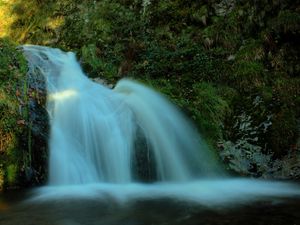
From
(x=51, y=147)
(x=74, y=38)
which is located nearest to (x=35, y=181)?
(x=51, y=147)

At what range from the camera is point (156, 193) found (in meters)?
7.03

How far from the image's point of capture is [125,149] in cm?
812

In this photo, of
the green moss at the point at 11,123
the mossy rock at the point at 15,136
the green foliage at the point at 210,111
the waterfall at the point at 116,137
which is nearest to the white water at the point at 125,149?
the waterfall at the point at 116,137

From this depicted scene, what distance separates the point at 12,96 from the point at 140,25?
4.90 metres

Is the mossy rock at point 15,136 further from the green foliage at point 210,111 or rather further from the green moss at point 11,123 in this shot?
the green foliage at point 210,111

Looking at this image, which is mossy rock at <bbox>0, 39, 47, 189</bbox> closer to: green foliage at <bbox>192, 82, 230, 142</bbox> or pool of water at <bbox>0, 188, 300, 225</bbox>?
pool of water at <bbox>0, 188, 300, 225</bbox>

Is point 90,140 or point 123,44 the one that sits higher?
point 123,44

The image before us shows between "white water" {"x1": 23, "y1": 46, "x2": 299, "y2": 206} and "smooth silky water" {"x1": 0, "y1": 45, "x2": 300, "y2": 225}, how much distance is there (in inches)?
0.7

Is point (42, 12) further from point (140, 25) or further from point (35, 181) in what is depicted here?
point (35, 181)

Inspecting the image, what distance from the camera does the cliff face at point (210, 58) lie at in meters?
8.56

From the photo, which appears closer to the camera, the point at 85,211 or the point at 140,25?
the point at 85,211

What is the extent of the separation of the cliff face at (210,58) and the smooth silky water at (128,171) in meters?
0.47

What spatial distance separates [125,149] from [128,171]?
412 millimetres

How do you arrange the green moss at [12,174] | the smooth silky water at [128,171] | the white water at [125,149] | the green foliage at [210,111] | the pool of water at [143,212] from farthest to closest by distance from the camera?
the green foliage at [210,111], the green moss at [12,174], the white water at [125,149], the smooth silky water at [128,171], the pool of water at [143,212]
